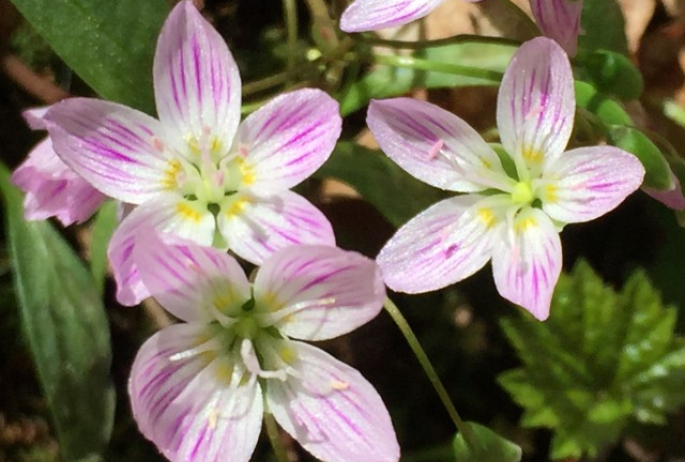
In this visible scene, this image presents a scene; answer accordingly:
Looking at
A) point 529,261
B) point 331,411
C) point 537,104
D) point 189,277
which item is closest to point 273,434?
point 331,411

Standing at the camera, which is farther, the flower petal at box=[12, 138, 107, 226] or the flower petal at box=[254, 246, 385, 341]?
the flower petal at box=[12, 138, 107, 226]

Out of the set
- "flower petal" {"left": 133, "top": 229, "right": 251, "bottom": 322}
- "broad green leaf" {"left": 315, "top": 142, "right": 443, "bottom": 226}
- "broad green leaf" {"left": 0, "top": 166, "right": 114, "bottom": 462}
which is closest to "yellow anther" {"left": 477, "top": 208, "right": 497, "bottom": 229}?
"broad green leaf" {"left": 315, "top": 142, "right": 443, "bottom": 226}

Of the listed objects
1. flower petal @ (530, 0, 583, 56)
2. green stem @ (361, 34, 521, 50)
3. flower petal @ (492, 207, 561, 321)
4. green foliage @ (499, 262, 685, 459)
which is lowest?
green foliage @ (499, 262, 685, 459)

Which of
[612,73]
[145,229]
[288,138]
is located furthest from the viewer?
[612,73]

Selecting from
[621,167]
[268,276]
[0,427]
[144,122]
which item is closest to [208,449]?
[268,276]

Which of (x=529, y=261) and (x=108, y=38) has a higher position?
(x=108, y=38)

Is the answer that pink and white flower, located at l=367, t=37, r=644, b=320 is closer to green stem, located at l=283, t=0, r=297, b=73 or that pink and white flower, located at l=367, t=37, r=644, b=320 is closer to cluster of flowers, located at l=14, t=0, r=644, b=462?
cluster of flowers, located at l=14, t=0, r=644, b=462

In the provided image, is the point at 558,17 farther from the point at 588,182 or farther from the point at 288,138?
the point at 288,138

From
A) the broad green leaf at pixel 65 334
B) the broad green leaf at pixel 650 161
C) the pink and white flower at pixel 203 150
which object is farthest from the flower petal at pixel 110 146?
the broad green leaf at pixel 650 161
